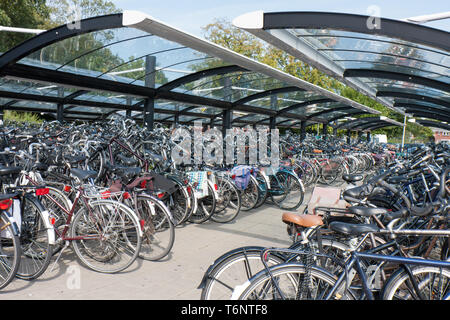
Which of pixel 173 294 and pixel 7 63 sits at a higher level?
pixel 7 63

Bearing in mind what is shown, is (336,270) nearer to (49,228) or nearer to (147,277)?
(147,277)

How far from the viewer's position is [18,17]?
2464 centimetres

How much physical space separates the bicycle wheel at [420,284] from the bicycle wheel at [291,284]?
0.28m

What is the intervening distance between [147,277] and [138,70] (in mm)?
5449

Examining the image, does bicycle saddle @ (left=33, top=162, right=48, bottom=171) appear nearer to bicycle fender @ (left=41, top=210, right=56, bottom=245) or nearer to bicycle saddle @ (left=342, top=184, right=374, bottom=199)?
bicycle fender @ (left=41, top=210, right=56, bottom=245)

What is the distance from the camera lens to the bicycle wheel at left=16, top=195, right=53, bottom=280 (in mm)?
3248

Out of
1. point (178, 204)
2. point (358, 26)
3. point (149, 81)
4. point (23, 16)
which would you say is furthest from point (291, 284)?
point (23, 16)

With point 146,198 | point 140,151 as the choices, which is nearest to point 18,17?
point 140,151

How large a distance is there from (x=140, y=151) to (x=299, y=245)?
11.9 feet

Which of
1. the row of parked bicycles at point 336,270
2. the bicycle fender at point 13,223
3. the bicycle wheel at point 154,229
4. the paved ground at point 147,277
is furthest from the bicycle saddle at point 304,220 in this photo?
the bicycle fender at point 13,223

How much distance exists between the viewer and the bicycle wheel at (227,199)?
567 cm

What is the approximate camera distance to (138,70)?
791cm

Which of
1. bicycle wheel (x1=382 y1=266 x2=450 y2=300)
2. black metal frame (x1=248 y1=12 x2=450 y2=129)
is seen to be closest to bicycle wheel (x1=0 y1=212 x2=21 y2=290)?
bicycle wheel (x1=382 y1=266 x2=450 y2=300)

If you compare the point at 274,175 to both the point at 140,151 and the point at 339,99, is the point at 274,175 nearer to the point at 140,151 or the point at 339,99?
the point at 140,151
